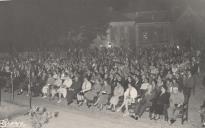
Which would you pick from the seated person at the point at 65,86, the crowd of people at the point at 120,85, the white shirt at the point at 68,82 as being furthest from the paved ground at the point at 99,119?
the white shirt at the point at 68,82

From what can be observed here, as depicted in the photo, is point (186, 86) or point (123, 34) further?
point (123, 34)

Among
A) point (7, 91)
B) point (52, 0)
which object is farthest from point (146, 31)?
point (7, 91)

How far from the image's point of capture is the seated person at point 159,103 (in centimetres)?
1311

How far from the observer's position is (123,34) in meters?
47.0

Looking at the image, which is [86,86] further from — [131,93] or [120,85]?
[131,93]

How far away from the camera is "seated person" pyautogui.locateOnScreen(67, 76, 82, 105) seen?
16500 mm

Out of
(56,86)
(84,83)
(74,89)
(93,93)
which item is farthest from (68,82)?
(93,93)

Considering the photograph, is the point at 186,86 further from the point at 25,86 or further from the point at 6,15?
the point at 6,15

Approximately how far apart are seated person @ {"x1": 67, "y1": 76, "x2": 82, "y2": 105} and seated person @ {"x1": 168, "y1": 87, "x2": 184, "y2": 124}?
5.03 meters

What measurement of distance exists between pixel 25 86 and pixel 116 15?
30924 millimetres

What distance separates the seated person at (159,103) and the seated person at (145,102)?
238 mm

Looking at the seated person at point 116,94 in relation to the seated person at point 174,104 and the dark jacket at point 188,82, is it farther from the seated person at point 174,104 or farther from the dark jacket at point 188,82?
the dark jacket at point 188,82

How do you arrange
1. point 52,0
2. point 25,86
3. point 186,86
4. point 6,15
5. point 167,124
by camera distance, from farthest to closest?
point 52,0 → point 6,15 → point 25,86 → point 186,86 → point 167,124

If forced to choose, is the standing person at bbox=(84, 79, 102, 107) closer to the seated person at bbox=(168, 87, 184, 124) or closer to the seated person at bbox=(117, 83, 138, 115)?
the seated person at bbox=(117, 83, 138, 115)
